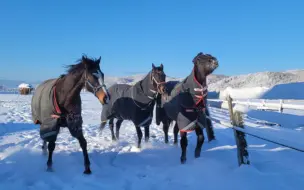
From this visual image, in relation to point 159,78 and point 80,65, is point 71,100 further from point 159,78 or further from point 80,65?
point 159,78

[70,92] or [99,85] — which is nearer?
[99,85]

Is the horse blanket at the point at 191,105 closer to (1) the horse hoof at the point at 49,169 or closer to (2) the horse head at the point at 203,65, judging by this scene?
(2) the horse head at the point at 203,65

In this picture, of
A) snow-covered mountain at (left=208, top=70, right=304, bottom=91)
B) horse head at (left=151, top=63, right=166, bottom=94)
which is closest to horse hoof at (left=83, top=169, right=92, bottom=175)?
horse head at (left=151, top=63, right=166, bottom=94)

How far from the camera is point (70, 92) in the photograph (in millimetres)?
4652

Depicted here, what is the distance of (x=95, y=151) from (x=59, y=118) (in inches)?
76.2

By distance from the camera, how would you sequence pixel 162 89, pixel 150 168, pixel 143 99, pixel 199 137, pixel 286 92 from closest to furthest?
pixel 150 168, pixel 199 137, pixel 162 89, pixel 143 99, pixel 286 92

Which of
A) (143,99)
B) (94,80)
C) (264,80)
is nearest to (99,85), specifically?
(94,80)

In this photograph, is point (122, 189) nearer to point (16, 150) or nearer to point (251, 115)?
point (16, 150)

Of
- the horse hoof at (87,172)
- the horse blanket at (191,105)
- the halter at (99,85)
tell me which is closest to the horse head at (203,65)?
the horse blanket at (191,105)

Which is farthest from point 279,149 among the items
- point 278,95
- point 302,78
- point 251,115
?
point 302,78

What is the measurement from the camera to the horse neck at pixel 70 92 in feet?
15.3

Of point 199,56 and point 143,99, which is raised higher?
point 199,56

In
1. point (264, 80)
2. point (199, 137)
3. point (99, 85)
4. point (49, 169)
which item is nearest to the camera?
point (99, 85)

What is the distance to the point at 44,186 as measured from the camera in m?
4.02
